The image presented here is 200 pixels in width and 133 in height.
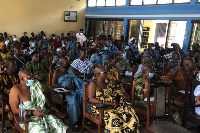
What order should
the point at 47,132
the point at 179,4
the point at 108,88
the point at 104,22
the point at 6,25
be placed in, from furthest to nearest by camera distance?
the point at 104,22
the point at 6,25
the point at 179,4
the point at 108,88
the point at 47,132

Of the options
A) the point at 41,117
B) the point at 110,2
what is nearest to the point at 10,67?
the point at 41,117

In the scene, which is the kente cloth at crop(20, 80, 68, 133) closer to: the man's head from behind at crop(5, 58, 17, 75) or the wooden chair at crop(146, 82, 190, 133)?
the man's head from behind at crop(5, 58, 17, 75)

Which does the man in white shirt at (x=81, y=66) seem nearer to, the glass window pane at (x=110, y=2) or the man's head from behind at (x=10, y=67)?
the man's head from behind at (x=10, y=67)

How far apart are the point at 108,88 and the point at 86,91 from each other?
32 centimetres

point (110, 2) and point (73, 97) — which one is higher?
point (110, 2)

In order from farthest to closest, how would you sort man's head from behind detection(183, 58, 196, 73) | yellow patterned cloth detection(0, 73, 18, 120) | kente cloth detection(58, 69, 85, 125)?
1. man's head from behind detection(183, 58, 196, 73)
2. kente cloth detection(58, 69, 85, 125)
3. yellow patterned cloth detection(0, 73, 18, 120)

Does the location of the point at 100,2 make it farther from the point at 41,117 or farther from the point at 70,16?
the point at 41,117

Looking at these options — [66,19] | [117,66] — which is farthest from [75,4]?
Result: [117,66]

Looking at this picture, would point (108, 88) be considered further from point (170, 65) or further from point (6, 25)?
point (6, 25)

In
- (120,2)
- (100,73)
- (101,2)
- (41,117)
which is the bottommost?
(41,117)

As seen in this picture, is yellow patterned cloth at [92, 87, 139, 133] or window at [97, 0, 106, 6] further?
window at [97, 0, 106, 6]

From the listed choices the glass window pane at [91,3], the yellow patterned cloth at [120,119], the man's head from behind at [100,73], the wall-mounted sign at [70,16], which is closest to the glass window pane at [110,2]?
the glass window pane at [91,3]

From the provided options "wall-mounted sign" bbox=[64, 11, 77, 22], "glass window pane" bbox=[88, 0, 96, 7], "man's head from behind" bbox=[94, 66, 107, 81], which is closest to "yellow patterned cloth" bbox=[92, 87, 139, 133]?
"man's head from behind" bbox=[94, 66, 107, 81]

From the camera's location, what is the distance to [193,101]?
10.9 feet
